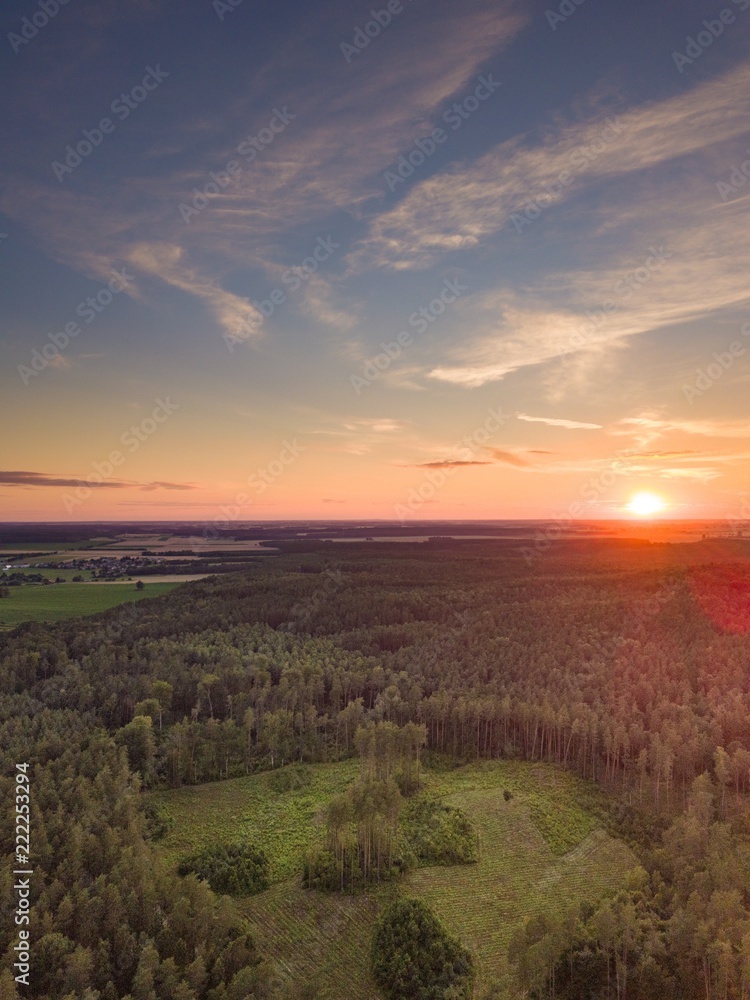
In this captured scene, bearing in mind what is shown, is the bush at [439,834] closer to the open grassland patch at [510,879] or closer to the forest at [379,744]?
the forest at [379,744]

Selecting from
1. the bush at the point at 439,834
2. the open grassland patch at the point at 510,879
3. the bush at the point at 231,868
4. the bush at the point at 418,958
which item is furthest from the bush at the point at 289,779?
the bush at the point at 418,958

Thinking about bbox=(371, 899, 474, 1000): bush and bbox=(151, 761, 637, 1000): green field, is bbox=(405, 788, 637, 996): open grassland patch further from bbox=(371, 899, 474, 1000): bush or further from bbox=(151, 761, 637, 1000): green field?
bbox=(371, 899, 474, 1000): bush

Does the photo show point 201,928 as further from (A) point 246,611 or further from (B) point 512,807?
(A) point 246,611

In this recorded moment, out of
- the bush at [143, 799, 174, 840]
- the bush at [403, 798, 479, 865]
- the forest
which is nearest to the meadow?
the forest

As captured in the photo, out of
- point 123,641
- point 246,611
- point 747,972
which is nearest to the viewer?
point 747,972

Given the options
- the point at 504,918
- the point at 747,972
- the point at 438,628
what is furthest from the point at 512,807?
the point at 438,628

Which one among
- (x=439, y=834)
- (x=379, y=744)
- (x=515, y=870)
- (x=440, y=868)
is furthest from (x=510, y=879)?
(x=379, y=744)

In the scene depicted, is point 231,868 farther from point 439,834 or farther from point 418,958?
point 439,834
